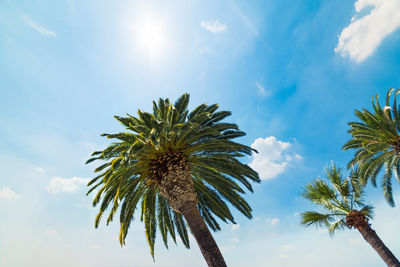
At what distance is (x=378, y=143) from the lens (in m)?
14.4

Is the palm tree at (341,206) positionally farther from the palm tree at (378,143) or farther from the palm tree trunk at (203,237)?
the palm tree trunk at (203,237)

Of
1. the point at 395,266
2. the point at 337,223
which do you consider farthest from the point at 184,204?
the point at 395,266

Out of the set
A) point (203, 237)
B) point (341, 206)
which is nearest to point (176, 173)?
point (203, 237)

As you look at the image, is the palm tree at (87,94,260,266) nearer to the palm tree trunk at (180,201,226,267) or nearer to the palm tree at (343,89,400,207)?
the palm tree trunk at (180,201,226,267)

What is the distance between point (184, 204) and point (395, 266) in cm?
1212

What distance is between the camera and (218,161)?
10438 millimetres

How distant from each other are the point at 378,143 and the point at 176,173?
13.4 meters

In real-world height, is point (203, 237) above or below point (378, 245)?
above

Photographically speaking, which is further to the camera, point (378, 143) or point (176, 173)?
point (378, 143)

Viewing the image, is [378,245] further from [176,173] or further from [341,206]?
[176,173]

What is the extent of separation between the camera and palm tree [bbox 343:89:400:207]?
13945 mm

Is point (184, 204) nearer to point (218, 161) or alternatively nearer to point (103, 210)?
point (218, 161)

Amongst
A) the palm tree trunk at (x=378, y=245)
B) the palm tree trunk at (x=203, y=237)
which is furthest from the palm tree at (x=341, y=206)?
the palm tree trunk at (x=203, y=237)

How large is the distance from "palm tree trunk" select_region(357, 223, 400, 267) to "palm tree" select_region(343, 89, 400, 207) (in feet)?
10.7
